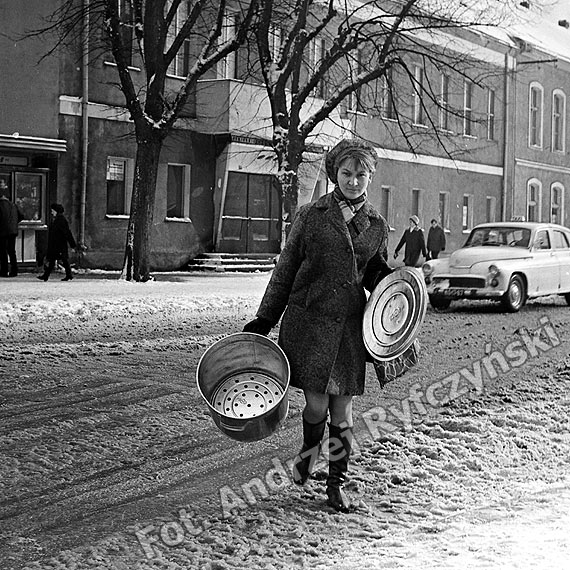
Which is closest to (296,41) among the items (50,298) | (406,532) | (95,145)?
(95,145)

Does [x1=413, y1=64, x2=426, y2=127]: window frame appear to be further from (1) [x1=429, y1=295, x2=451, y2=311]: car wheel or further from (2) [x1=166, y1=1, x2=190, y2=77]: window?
(1) [x1=429, y1=295, x2=451, y2=311]: car wheel

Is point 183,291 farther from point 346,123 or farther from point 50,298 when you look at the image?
point 346,123

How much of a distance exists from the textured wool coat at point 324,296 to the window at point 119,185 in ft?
68.7

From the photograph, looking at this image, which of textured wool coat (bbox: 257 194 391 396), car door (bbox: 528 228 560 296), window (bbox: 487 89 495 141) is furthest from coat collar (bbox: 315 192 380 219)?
window (bbox: 487 89 495 141)

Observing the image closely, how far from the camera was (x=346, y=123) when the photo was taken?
32.2 meters

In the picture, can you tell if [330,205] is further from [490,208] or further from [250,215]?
[490,208]

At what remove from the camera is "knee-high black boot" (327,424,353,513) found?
5367 mm

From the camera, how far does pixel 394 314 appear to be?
553cm

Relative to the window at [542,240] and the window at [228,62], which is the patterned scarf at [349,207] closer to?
the window at [542,240]

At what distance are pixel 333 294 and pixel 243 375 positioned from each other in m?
0.67

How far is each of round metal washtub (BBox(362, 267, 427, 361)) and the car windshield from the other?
1310cm

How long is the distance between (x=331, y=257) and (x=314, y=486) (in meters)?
1.38

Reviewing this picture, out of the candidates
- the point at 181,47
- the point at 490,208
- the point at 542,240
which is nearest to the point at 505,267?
the point at 542,240

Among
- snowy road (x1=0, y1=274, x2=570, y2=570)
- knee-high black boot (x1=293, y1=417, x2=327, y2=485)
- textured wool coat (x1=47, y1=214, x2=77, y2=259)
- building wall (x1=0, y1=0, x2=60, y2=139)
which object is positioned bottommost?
snowy road (x1=0, y1=274, x2=570, y2=570)
